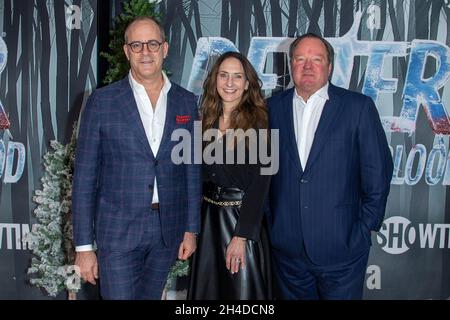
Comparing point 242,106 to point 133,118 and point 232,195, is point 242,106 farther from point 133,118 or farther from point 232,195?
point 133,118

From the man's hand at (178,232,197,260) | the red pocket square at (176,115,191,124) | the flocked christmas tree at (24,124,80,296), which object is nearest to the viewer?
the red pocket square at (176,115,191,124)

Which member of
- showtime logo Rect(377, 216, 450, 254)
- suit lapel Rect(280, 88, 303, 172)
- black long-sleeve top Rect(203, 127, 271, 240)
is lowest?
showtime logo Rect(377, 216, 450, 254)

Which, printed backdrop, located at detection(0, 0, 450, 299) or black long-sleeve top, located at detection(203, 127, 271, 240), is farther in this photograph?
printed backdrop, located at detection(0, 0, 450, 299)

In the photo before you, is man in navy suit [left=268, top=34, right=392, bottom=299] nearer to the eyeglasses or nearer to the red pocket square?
the red pocket square

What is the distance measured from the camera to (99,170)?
97.7 inches

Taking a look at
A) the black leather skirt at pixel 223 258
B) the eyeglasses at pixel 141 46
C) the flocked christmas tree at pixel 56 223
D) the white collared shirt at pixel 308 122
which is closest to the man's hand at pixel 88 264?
the black leather skirt at pixel 223 258

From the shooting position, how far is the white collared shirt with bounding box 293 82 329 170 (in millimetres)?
2562

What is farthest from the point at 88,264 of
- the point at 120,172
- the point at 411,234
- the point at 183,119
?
the point at 411,234

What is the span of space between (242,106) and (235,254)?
80 centimetres

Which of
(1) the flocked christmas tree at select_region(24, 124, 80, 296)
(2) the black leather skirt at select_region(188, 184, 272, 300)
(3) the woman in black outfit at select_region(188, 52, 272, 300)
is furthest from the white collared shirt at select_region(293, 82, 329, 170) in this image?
(1) the flocked christmas tree at select_region(24, 124, 80, 296)

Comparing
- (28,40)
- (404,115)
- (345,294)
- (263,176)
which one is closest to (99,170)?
(263,176)

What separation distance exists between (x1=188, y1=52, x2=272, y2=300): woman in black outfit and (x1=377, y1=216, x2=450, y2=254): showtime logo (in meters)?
1.79

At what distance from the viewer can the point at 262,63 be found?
4.09 m

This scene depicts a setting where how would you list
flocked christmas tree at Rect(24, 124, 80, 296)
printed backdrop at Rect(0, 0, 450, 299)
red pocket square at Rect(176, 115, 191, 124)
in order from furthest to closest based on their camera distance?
printed backdrop at Rect(0, 0, 450, 299)
flocked christmas tree at Rect(24, 124, 80, 296)
red pocket square at Rect(176, 115, 191, 124)
